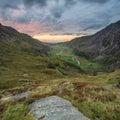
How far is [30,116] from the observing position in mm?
18078

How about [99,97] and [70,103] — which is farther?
[99,97]

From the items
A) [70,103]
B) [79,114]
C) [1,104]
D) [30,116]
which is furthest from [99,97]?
[1,104]

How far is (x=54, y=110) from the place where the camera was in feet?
61.0

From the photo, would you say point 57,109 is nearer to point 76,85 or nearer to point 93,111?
point 93,111

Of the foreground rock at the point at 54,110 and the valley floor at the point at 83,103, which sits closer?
the foreground rock at the point at 54,110

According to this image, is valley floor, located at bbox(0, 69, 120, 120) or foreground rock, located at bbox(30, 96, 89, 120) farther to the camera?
valley floor, located at bbox(0, 69, 120, 120)

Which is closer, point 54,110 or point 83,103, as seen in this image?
point 54,110

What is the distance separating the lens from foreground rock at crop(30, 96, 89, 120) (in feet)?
56.6

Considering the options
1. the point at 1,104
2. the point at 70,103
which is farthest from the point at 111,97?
the point at 1,104

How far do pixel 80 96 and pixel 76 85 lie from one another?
4.36m

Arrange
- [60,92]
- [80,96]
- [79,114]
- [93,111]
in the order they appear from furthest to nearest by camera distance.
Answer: [60,92]
[80,96]
[93,111]
[79,114]

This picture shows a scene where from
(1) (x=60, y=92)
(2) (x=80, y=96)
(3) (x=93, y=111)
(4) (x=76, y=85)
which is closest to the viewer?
(3) (x=93, y=111)

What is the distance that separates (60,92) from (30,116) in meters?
6.13

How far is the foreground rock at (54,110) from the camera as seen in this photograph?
56.6ft
